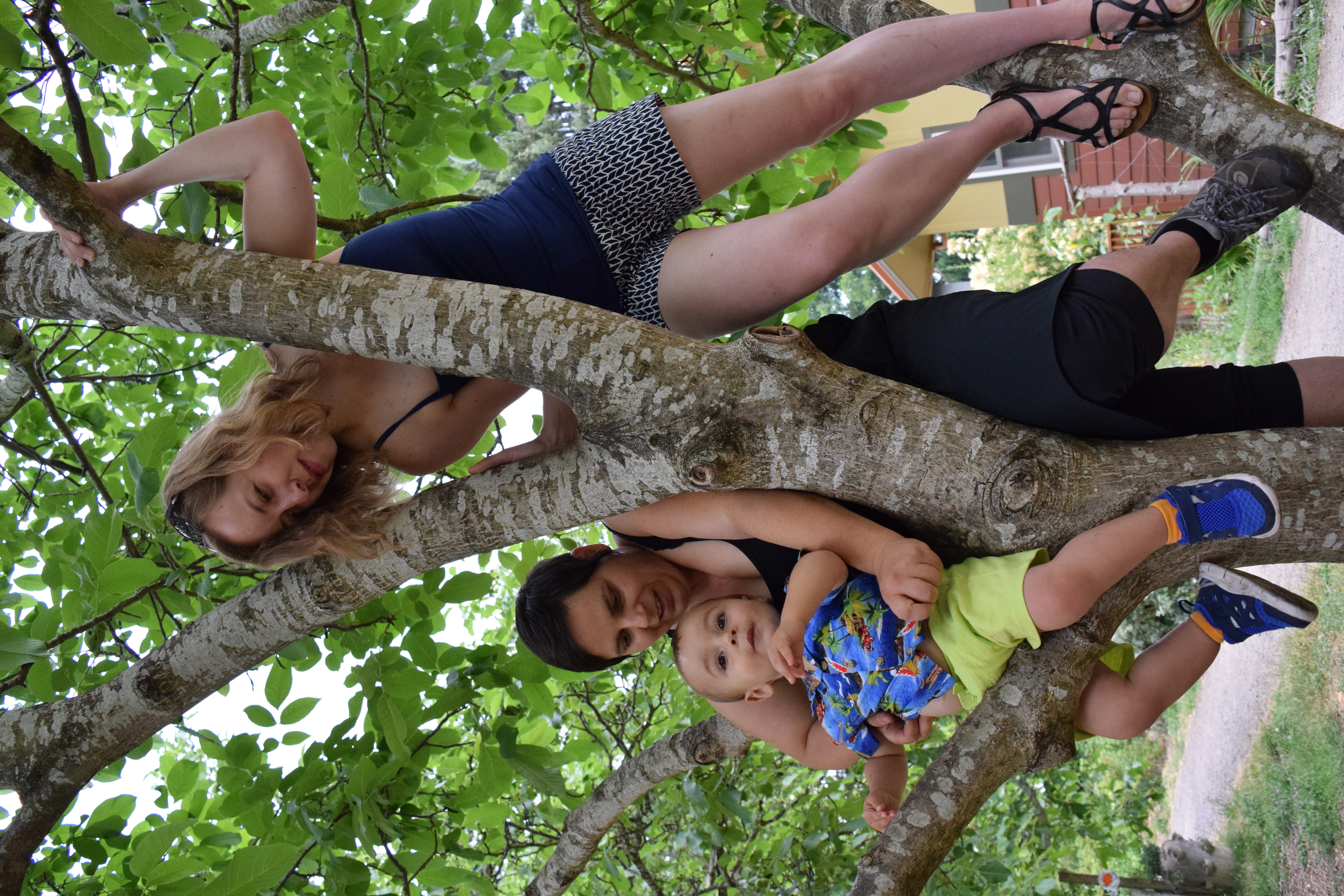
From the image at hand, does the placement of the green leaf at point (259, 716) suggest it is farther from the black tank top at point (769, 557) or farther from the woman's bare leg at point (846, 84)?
the woman's bare leg at point (846, 84)

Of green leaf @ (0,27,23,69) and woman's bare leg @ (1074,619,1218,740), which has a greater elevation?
green leaf @ (0,27,23,69)

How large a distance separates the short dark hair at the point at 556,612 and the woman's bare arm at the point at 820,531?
55 centimetres

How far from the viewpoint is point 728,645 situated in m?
2.41

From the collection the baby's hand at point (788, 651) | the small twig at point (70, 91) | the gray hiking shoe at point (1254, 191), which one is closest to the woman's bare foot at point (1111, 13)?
the gray hiking shoe at point (1254, 191)

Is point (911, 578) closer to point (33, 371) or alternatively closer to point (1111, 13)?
point (1111, 13)

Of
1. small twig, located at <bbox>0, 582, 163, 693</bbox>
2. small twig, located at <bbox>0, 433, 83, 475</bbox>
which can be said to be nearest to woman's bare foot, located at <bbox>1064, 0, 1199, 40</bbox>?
small twig, located at <bbox>0, 582, 163, 693</bbox>

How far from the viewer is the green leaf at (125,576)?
7.06ft

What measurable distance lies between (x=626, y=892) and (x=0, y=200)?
389 centimetres

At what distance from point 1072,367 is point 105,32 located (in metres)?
1.94

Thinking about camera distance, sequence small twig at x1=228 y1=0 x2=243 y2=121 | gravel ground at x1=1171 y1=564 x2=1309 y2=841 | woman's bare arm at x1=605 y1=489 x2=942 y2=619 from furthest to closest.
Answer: gravel ground at x1=1171 y1=564 x2=1309 y2=841, small twig at x1=228 y1=0 x2=243 y2=121, woman's bare arm at x1=605 y1=489 x2=942 y2=619

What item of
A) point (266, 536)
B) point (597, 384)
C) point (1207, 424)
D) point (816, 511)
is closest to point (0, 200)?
point (266, 536)

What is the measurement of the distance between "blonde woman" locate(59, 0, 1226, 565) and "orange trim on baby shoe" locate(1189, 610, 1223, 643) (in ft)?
3.63

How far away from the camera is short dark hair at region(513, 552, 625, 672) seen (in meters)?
2.55

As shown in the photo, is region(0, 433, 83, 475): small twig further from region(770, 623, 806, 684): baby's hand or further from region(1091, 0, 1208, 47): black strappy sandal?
region(1091, 0, 1208, 47): black strappy sandal
